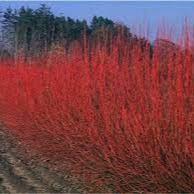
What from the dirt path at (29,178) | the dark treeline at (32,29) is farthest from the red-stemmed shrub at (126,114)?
the dark treeline at (32,29)

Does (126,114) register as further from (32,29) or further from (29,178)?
(32,29)

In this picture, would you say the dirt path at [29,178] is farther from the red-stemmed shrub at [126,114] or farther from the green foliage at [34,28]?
the green foliage at [34,28]

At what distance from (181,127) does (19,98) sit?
6.81 metres

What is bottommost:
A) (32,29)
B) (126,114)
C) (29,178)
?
(29,178)

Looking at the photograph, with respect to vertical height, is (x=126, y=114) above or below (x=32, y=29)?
below

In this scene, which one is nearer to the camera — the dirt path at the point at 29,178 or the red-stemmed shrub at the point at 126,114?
the red-stemmed shrub at the point at 126,114

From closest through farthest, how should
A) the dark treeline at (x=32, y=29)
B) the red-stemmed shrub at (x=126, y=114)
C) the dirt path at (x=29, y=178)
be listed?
the red-stemmed shrub at (x=126, y=114)
the dirt path at (x=29, y=178)
the dark treeline at (x=32, y=29)

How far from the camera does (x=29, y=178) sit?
770 cm

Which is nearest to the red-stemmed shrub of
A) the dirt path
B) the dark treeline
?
the dirt path

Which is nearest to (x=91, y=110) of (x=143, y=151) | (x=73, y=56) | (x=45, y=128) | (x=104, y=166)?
(x=104, y=166)

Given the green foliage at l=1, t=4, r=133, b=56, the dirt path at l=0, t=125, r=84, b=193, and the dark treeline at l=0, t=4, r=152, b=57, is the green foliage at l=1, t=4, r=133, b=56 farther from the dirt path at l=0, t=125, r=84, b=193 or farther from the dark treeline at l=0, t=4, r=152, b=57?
the dirt path at l=0, t=125, r=84, b=193

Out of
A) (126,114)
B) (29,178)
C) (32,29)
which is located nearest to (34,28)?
(32,29)

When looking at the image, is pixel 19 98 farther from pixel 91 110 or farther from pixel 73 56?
pixel 91 110

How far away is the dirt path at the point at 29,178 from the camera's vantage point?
7.00m
